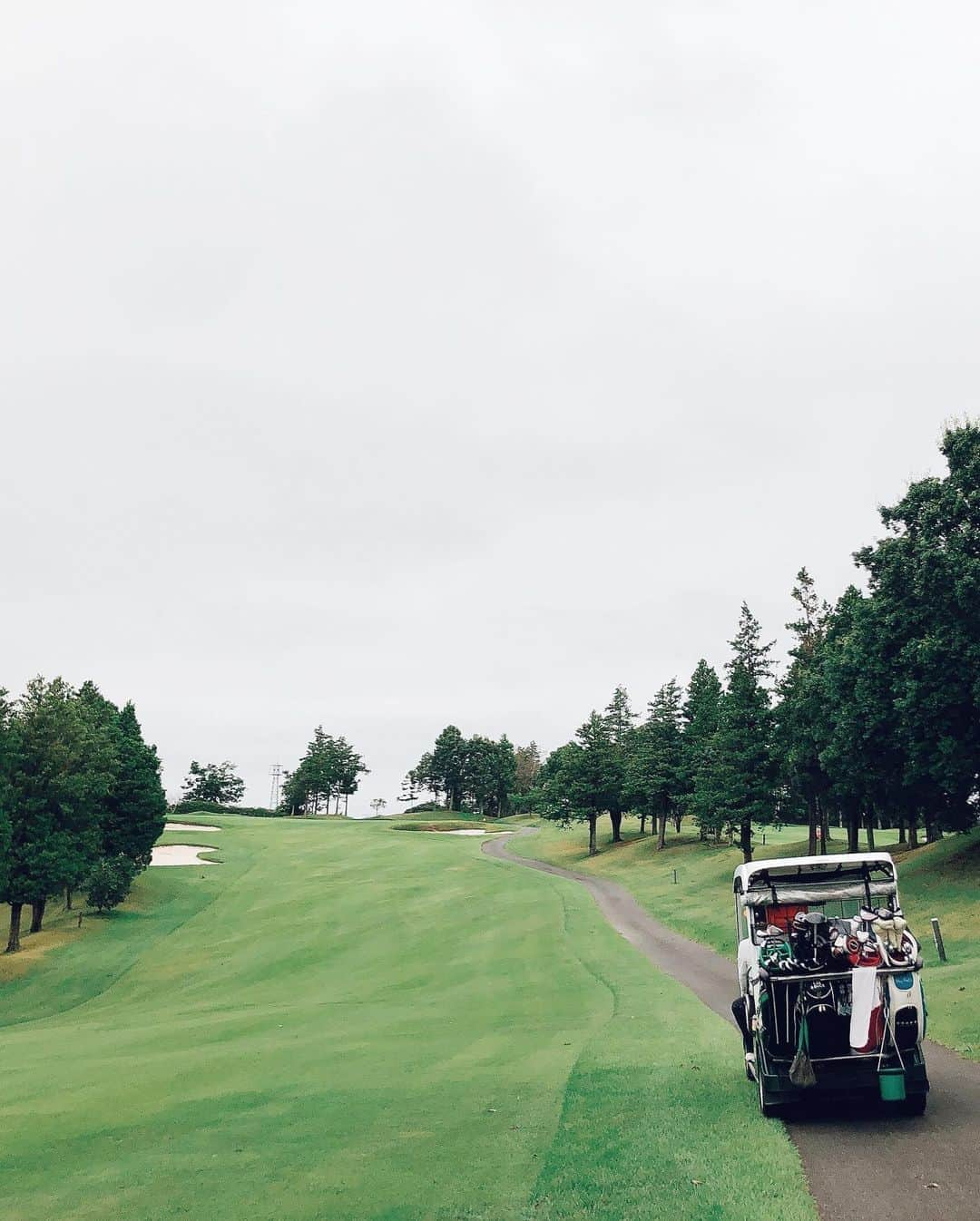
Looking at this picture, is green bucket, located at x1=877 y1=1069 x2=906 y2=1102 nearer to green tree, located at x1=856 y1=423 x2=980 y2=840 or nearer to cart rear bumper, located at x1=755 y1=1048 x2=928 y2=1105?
cart rear bumper, located at x1=755 y1=1048 x2=928 y2=1105

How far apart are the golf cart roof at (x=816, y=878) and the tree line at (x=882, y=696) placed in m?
24.4

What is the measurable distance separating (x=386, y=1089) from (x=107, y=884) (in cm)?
4260

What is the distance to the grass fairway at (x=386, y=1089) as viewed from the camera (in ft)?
35.1

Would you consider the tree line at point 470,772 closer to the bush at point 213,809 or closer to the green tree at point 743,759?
the bush at point 213,809

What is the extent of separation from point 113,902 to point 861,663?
148ft

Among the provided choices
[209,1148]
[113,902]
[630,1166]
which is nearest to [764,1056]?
[630,1166]

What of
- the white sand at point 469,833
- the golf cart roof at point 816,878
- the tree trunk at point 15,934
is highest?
the golf cart roof at point 816,878

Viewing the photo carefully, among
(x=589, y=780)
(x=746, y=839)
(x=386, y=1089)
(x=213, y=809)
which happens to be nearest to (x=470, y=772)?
(x=213, y=809)

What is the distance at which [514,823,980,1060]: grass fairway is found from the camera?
832 inches

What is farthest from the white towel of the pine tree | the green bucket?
the pine tree

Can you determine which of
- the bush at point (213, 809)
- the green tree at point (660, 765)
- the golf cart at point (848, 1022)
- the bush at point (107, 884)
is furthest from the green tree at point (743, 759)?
the bush at point (213, 809)

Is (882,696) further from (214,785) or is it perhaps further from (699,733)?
(214,785)

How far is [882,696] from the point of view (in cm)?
4066

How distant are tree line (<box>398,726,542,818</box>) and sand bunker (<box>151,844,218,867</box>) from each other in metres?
87.4
